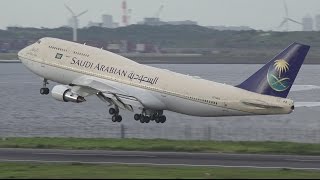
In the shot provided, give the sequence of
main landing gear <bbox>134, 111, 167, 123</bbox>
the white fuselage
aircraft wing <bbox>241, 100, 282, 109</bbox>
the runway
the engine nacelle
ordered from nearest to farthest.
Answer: the runway < aircraft wing <bbox>241, 100, 282, 109</bbox> < the white fuselage < main landing gear <bbox>134, 111, 167, 123</bbox> < the engine nacelle

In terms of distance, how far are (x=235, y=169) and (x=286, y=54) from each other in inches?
876

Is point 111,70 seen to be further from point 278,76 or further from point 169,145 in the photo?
point 278,76

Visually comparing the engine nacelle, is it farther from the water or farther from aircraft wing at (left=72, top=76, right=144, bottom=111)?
the water

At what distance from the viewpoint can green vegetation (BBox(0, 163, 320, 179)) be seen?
58500 mm

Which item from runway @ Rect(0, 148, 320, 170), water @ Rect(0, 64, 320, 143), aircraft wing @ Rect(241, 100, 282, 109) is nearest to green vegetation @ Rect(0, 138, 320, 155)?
runway @ Rect(0, 148, 320, 170)

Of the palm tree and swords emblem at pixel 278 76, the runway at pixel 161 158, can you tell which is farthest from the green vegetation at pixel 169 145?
the palm tree and swords emblem at pixel 278 76

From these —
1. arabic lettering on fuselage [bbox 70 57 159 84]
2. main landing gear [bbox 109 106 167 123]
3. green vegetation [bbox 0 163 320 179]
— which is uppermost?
arabic lettering on fuselage [bbox 70 57 159 84]

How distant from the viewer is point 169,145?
88125 mm

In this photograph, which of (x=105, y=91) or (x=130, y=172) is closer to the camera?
(x=130, y=172)

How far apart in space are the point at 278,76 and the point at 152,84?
1681 centimetres

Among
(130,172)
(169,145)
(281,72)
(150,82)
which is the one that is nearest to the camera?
(130,172)

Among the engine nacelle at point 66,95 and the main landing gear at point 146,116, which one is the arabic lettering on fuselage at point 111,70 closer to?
the engine nacelle at point 66,95

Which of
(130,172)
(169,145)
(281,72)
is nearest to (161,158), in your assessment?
(169,145)

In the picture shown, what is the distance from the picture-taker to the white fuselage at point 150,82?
90.9m
